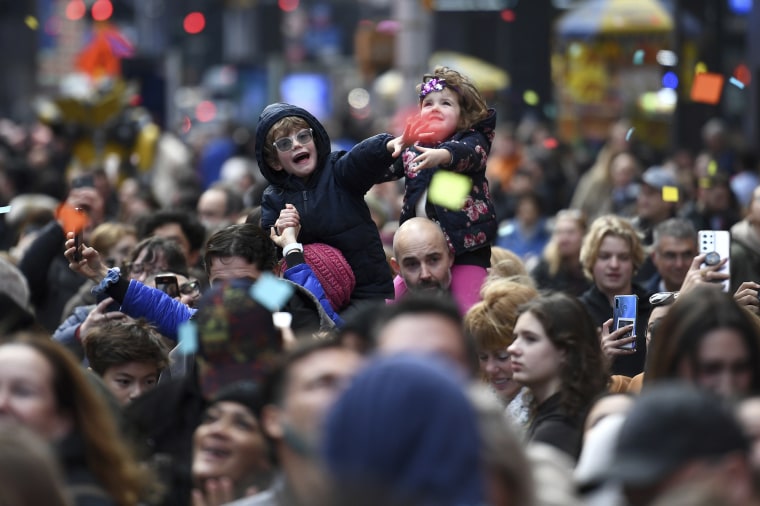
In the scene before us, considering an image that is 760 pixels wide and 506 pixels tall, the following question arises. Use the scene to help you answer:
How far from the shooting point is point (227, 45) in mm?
52969

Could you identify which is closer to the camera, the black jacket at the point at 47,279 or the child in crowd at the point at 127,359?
the child in crowd at the point at 127,359

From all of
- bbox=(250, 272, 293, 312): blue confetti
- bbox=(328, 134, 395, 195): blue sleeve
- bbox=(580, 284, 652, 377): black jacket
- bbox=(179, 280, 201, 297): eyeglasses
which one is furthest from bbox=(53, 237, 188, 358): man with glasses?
bbox=(250, 272, 293, 312): blue confetti

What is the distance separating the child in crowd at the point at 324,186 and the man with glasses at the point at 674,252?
268cm

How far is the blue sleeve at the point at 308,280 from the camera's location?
7.14 m

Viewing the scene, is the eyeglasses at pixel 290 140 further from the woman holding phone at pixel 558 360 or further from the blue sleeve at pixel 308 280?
the woman holding phone at pixel 558 360

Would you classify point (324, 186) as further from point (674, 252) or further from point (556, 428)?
point (674, 252)

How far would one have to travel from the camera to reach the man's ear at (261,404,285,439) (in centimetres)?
454

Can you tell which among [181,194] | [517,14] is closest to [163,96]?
[517,14]

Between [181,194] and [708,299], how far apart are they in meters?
10.5

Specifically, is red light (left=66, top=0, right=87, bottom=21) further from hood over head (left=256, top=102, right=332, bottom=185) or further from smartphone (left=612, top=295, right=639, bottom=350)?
smartphone (left=612, top=295, right=639, bottom=350)

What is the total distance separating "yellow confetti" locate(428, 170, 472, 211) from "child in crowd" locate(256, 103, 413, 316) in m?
0.29

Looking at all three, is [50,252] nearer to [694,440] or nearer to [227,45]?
[694,440]

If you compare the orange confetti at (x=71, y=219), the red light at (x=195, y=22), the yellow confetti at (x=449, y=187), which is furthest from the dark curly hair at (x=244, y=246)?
the red light at (x=195, y=22)

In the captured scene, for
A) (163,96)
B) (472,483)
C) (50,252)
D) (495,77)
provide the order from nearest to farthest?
(472,483), (50,252), (495,77), (163,96)
